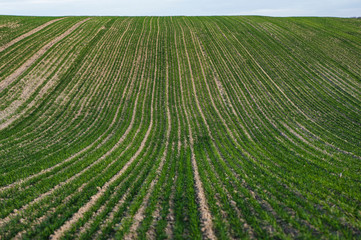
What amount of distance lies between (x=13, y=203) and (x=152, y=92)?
2242cm

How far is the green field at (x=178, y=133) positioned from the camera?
729 centimetres

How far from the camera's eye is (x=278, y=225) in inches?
258

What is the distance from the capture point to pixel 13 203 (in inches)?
335

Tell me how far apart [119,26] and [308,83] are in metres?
48.2

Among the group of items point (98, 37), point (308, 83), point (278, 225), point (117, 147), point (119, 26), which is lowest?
point (117, 147)

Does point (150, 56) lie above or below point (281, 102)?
above

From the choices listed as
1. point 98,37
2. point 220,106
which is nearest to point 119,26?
point 98,37

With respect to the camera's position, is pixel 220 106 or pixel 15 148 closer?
pixel 15 148

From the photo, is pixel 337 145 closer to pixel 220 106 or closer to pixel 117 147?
pixel 220 106

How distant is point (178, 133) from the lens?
1925 cm

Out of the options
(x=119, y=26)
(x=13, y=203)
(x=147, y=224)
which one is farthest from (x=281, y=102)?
(x=119, y=26)

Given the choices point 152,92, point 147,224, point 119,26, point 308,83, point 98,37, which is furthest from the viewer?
point 119,26

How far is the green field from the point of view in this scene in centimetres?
729

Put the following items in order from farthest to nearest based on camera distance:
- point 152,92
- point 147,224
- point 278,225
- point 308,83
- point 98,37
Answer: point 98,37
point 308,83
point 152,92
point 147,224
point 278,225
